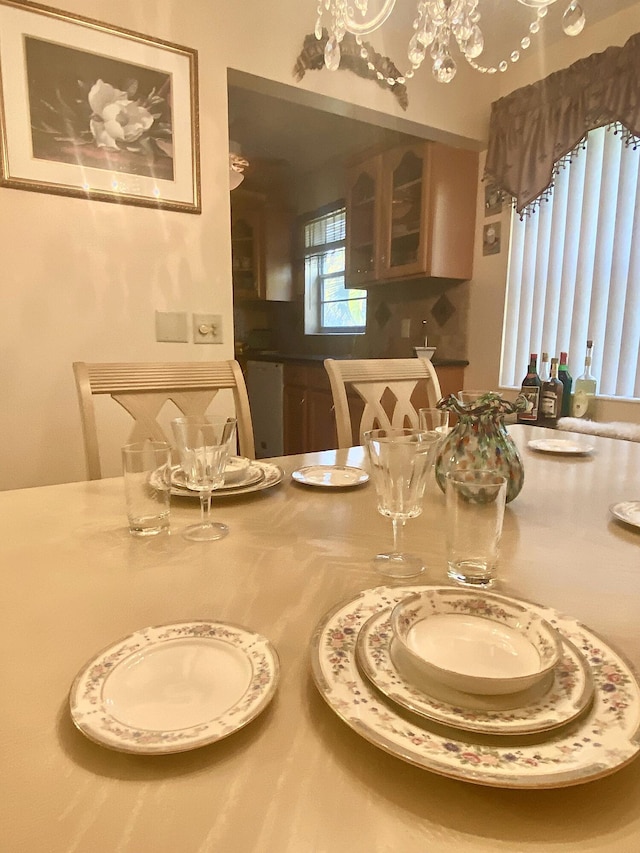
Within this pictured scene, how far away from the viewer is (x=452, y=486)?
629 mm

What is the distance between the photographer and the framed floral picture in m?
1.62

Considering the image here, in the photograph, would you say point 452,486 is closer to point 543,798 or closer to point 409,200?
point 543,798

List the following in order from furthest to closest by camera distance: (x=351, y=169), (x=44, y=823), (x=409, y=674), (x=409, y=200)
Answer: (x=351, y=169)
(x=409, y=200)
(x=409, y=674)
(x=44, y=823)

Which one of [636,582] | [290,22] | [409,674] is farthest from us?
[290,22]

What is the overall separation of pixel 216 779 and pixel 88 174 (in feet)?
6.24

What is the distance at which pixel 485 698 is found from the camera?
385 millimetres

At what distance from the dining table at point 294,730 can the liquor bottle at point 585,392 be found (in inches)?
71.2

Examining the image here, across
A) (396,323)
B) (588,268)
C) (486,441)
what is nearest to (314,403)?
(396,323)

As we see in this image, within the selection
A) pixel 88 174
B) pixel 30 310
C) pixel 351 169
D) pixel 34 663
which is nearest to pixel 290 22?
pixel 88 174

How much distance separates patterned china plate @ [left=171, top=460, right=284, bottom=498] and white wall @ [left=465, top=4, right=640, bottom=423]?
6.28 feet

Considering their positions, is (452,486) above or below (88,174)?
below

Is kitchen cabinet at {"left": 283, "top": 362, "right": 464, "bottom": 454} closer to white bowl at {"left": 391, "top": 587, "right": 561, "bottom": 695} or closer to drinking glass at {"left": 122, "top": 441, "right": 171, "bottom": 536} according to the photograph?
drinking glass at {"left": 122, "top": 441, "right": 171, "bottom": 536}

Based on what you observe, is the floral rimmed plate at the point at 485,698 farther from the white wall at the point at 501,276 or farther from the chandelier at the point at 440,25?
the white wall at the point at 501,276

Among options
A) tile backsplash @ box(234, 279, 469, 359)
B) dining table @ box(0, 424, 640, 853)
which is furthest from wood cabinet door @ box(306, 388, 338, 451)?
dining table @ box(0, 424, 640, 853)
